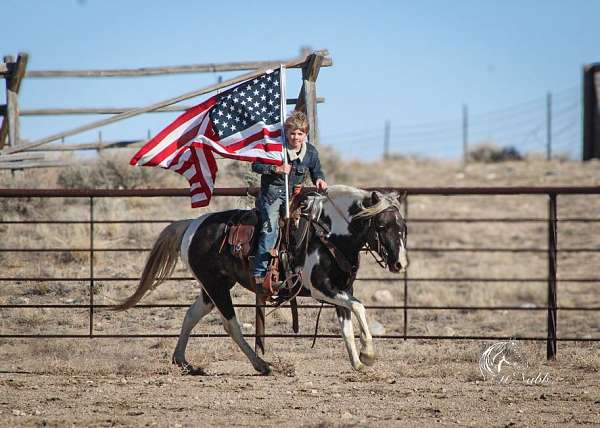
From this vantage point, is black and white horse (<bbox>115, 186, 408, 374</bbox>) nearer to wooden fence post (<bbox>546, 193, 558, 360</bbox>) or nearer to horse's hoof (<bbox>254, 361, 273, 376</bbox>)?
horse's hoof (<bbox>254, 361, 273, 376</bbox>)

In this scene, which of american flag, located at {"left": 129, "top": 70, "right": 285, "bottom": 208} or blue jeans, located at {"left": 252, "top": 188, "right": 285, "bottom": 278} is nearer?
blue jeans, located at {"left": 252, "top": 188, "right": 285, "bottom": 278}

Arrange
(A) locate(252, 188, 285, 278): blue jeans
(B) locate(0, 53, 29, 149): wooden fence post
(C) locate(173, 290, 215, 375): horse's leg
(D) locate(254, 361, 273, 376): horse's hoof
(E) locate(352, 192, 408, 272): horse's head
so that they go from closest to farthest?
(E) locate(352, 192, 408, 272): horse's head < (A) locate(252, 188, 285, 278): blue jeans < (D) locate(254, 361, 273, 376): horse's hoof < (C) locate(173, 290, 215, 375): horse's leg < (B) locate(0, 53, 29, 149): wooden fence post

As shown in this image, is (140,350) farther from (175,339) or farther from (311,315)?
(311,315)

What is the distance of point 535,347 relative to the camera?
1014 cm

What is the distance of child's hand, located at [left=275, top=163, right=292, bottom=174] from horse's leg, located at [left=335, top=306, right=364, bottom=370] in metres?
1.28

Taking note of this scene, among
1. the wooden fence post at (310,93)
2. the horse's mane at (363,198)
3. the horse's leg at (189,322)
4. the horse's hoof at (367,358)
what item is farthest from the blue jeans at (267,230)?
the wooden fence post at (310,93)

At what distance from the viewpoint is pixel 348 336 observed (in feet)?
25.6

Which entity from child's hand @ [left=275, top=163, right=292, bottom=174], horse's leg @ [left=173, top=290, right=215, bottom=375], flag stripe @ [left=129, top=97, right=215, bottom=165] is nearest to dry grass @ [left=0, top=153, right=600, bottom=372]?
horse's leg @ [left=173, top=290, right=215, bottom=375]

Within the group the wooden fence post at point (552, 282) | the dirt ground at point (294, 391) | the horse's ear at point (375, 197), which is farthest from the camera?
the wooden fence post at point (552, 282)

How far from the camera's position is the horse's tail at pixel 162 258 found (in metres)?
8.97

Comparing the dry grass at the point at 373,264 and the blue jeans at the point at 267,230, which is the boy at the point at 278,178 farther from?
the dry grass at the point at 373,264

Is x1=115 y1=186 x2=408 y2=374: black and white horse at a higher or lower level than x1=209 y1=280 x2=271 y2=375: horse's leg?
higher

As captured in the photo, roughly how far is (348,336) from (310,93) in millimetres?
3527

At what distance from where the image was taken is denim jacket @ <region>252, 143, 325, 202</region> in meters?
8.11
